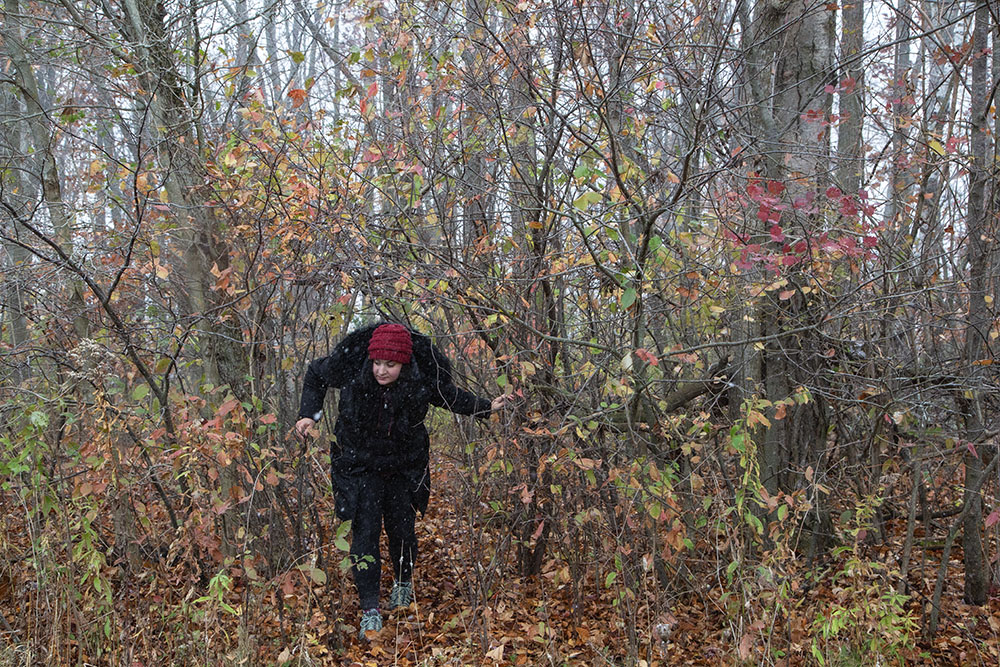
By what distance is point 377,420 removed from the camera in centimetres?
405

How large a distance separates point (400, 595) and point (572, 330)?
6.40ft

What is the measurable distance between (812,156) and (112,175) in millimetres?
4485

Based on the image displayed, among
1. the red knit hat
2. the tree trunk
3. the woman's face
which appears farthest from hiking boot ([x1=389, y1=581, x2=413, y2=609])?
the tree trunk

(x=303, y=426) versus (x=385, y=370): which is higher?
(x=385, y=370)

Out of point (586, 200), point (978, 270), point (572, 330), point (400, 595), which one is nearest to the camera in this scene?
point (586, 200)

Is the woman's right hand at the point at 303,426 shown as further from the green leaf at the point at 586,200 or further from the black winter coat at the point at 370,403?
the green leaf at the point at 586,200

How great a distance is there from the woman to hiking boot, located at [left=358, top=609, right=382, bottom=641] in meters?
0.02

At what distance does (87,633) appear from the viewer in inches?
140

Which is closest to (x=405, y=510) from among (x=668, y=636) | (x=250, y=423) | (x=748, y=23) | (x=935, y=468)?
(x=250, y=423)

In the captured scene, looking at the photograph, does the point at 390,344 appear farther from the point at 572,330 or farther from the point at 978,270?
the point at 978,270

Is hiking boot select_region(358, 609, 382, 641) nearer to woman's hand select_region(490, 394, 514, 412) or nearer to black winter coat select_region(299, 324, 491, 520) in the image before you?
black winter coat select_region(299, 324, 491, 520)

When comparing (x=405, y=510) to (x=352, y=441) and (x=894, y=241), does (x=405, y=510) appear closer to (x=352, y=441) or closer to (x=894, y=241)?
(x=352, y=441)

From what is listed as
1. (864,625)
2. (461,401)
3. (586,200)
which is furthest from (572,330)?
(864,625)

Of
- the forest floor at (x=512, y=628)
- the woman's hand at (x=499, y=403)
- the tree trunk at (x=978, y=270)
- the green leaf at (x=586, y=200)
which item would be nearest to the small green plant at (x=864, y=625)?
the forest floor at (x=512, y=628)
